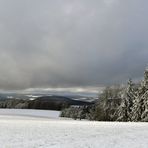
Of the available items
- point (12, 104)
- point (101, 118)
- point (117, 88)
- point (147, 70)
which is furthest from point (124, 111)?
point (12, 104)

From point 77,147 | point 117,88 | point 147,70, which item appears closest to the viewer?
point 77,147

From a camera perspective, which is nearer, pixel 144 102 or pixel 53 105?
pixel 144 102

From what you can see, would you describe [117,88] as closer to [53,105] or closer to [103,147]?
[103,147]

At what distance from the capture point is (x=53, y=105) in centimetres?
17475

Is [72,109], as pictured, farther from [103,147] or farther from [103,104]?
[103,147]

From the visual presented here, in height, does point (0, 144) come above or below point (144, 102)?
below

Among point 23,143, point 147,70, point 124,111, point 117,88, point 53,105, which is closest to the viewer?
point 23,143

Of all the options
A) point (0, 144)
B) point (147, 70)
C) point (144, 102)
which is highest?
point (147, 70)

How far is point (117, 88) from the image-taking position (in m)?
90.8

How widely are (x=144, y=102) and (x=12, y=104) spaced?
382 ft

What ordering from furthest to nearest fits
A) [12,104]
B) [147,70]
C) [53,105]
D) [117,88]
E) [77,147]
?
[53,105] < [12,104] < [117,88] < [147,70] < [77,147]

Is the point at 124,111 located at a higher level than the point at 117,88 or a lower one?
lower

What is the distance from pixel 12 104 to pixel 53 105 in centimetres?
2369

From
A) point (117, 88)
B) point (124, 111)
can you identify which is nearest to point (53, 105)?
point (117, 88)
